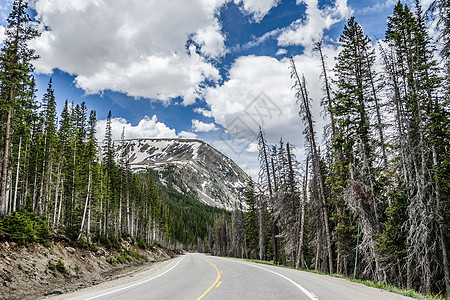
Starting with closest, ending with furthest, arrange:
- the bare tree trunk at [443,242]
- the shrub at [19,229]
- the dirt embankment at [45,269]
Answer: the bare tree trunk at [443,242] < the dirt embankment at [45,269] < the shrub at [19,229]

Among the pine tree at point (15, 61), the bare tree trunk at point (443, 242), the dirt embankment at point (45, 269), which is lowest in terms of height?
the dirt embankment at point (45, 269)

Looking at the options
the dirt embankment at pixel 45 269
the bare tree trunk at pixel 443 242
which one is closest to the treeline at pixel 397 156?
the bare tree trunk at pixel 443 242

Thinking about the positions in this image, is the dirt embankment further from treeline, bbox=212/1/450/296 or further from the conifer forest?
treeline, bbox=212/1/450/296

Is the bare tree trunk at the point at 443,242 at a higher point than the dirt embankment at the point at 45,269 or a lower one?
higher

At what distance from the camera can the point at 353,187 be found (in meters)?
15.9

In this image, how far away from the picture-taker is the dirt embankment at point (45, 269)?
12672 millimetres

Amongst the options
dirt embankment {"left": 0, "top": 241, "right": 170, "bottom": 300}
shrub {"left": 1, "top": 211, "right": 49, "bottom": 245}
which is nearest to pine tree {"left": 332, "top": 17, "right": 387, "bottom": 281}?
dirt embankment {"left": 0, "top": 241, "right": 170, "bottom": 300}

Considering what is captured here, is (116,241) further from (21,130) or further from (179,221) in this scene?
(179,221)

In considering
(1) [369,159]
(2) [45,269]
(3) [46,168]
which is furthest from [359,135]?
(3) [46,168]

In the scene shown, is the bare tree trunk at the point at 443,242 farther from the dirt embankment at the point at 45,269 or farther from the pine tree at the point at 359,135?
the dirt embankment at the point at 45,269

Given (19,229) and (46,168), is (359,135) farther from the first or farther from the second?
(46,168)

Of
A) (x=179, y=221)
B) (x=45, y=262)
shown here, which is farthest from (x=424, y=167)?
(x=179, y=221)

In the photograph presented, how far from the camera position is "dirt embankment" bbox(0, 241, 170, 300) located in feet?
41.6

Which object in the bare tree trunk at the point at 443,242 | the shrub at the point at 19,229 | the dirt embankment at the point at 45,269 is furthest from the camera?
the shrub at the point at 19,229
